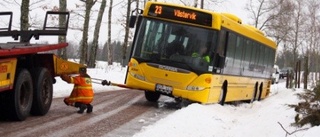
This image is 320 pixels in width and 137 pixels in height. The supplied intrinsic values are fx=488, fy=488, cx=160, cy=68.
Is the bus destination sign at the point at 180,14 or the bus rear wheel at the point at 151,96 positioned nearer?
the bus destination sign at the point at 180,14

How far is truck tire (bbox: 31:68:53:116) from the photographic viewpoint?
10.0m

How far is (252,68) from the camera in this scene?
19109mm

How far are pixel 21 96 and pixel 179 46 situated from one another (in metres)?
5.28

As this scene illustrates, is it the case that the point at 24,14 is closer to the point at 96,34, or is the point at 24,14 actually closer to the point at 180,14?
the point at 180,14

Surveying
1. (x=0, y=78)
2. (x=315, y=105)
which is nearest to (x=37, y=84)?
(x=0, y=78)

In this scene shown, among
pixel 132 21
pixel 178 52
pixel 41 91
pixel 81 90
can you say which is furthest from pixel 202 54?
pixel 41 91

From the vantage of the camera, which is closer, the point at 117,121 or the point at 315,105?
the point at 315,105

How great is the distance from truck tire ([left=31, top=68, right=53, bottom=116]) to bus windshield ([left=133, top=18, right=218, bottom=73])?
369 centimetres

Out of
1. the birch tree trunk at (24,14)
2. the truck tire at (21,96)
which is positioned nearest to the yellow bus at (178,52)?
the truck tire at (21,96)

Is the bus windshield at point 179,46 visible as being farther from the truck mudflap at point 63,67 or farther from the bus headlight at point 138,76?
the truck mudflap at point 63,67

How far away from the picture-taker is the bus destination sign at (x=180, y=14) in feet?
44.4

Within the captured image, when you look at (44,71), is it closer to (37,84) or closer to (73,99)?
(37,84)

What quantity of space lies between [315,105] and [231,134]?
1.73 metres

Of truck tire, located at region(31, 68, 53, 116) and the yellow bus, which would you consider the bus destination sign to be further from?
truck tire, located at region(31, 68, 53, 116)
